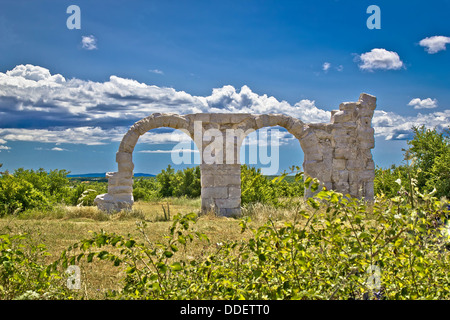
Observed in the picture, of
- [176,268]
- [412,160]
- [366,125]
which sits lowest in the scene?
[176,268]

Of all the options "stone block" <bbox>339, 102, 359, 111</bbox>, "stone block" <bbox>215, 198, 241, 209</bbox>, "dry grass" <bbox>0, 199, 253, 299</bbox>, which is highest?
"stone block" <bbox>339, 102, 359, 111</bbox>

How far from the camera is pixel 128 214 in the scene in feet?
33.0

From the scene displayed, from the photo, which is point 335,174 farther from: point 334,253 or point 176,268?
point 176,268

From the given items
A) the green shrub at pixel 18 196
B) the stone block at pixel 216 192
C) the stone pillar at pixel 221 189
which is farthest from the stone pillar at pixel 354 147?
the green shrub at pixel 18 196

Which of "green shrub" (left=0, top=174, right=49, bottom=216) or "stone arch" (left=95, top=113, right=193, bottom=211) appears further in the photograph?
"stone arch" (left=95, top=113, right=193, bottom=211)

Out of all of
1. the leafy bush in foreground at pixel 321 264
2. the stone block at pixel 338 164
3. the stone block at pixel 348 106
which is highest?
the stone block at pixel 348 106

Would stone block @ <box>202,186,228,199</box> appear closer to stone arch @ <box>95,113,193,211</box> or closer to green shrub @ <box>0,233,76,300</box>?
stone arch @ <box>95,113,193,211</box>

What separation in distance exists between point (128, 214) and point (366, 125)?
809 cm

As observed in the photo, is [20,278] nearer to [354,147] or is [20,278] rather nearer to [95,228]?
[95,228]

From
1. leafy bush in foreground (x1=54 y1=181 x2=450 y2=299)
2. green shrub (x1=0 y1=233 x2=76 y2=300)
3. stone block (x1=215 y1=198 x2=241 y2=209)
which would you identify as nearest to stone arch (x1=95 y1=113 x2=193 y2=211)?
stone block (x1=215 y1=198 x2=241 y2=209)

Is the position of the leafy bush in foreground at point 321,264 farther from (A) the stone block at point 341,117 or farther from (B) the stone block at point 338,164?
(A) the stone block at point 341,117
